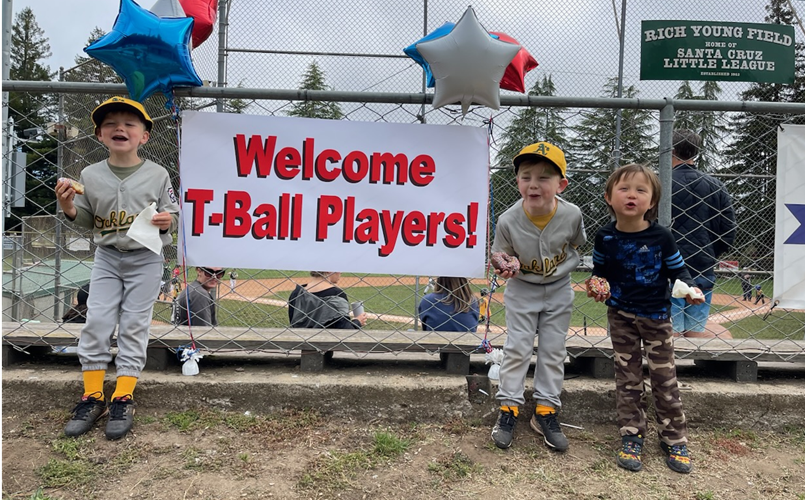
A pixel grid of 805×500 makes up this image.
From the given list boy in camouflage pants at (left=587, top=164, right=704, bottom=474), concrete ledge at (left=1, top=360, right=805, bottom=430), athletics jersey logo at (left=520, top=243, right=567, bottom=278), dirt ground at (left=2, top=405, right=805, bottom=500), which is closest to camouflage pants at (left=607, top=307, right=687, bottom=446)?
boy in camouflage pants at (left=587, top=164, right=704, bottom=474)

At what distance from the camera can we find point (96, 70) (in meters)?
5.44

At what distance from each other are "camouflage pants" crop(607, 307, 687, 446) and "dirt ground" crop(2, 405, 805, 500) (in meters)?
0.16

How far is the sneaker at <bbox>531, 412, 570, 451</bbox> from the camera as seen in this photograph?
2416 mm

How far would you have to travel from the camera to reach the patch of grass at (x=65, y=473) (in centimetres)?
207

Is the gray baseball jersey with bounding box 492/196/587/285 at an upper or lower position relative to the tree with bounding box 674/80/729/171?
lower

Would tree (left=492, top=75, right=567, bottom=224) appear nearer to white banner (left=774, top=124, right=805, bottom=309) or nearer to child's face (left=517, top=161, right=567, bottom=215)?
child's face (left=517, top=161, right=567, bottom=215)

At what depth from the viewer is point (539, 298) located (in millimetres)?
2486

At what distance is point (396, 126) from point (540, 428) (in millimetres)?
1716

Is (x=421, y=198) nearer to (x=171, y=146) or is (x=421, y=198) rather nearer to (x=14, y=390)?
(x=171, y=146)

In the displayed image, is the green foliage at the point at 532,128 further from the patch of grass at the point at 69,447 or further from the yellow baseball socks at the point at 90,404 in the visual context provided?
the patch of grass at the point at 69,447

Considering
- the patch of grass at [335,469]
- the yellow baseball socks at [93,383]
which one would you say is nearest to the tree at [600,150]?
the patch of grass at [335,469]

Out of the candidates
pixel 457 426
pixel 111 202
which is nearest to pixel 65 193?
pixel 111 202

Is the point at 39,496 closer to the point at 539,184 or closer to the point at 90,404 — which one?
the point at 90,404

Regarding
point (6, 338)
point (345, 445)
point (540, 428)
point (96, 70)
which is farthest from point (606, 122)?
point (96, 70)
